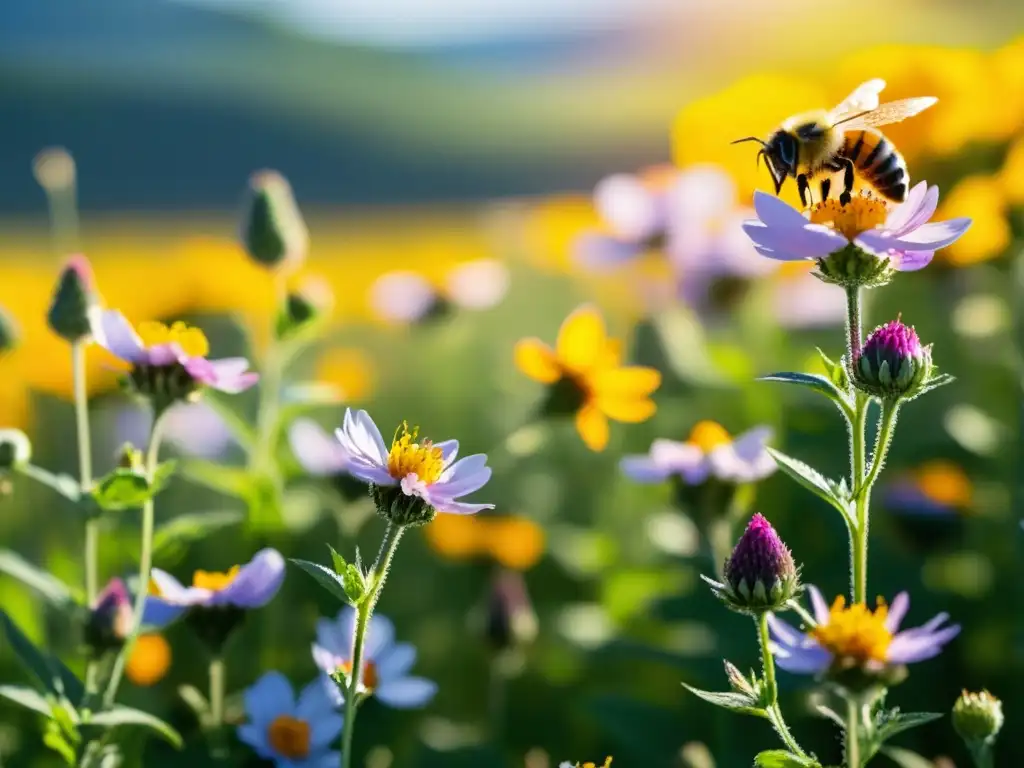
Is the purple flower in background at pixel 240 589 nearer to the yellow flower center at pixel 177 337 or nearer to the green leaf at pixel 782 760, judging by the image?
the yellow flower center at pixel 177 337

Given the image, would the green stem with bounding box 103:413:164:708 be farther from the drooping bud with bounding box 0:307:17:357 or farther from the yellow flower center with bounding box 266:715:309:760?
the drooping bud with bounding box 0:307:17:357

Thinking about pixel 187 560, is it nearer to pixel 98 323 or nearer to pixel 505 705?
pixel 505 705

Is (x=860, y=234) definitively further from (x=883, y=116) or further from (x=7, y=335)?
(x=7, y=335)

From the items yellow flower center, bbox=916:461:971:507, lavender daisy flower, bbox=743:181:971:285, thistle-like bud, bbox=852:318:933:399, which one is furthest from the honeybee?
yellow flower center, bbox=916:461:971:507

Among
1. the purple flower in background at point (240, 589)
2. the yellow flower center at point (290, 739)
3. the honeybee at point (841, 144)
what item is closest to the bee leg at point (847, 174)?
the honeybee at point (841, 144)

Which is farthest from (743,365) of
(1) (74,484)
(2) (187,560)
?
(1) (74,484)

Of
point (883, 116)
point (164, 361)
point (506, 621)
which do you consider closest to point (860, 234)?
point (883, 116)

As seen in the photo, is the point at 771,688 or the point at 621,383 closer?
the point at 771,688

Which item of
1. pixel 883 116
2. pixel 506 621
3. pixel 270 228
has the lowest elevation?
pixel 506 621
